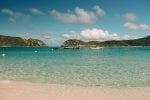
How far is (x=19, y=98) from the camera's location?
975 cm

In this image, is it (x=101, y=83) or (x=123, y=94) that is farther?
(x=101, y=83)

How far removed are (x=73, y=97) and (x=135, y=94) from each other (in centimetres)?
266

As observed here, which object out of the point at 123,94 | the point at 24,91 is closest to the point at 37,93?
the point at 24,91

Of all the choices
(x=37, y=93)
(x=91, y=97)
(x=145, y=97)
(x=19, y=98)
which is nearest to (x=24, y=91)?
(x=37, y=93)

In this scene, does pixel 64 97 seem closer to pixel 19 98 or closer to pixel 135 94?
pixel 19 98

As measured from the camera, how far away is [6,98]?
32.0 feet

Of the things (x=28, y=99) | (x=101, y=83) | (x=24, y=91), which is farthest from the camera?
(x=101, y=83)

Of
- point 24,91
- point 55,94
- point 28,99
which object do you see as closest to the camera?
point 28,99

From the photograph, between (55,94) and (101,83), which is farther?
(101,83)

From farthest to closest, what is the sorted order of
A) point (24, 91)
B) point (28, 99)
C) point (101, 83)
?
point (101, 83)
point (24, 91)
point (28, 99)

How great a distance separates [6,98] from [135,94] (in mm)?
5124

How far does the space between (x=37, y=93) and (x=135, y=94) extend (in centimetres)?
403

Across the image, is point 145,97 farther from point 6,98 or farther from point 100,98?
point 6,98

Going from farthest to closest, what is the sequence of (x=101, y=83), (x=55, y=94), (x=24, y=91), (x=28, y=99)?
(x=101, y=83) → (x=24, y=91) → (x=55, y=94) → (x=28, y=99)
